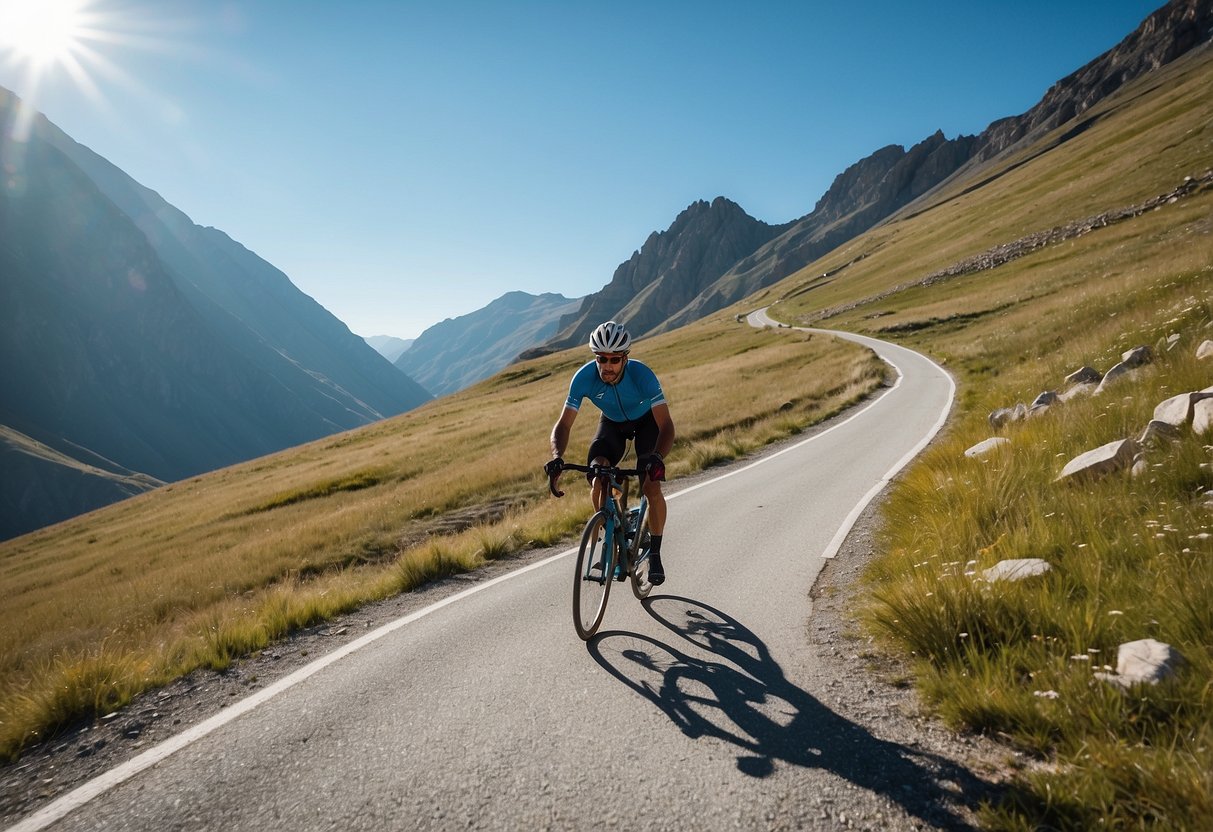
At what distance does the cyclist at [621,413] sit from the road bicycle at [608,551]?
0.47 ft

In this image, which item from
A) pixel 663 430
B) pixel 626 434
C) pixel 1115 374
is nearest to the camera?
pixel 663 430

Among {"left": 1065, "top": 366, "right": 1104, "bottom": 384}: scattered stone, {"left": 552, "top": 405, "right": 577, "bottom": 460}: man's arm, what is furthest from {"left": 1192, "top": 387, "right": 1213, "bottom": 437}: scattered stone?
{"left": 552, "top": 405, "right": 577, "bottom": 460}: man's arm

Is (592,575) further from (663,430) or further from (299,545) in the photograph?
(299,545)

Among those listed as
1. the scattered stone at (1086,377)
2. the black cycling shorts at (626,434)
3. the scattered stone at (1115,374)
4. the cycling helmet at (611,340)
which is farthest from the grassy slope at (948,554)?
the cycling helmet at (611,340)

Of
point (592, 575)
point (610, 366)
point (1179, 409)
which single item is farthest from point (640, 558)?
point (1179, 409)

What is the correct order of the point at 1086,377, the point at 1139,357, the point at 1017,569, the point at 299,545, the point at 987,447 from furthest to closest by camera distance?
the point at 299,545, the point at 1086,377, the point at 1139,357, the point at 987,447, the point at 1017,569

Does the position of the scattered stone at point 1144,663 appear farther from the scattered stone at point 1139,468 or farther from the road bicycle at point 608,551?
the road bicycle at point 608,551

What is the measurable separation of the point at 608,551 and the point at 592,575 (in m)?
0.27

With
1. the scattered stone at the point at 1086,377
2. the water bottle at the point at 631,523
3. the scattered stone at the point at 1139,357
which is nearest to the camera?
the water bottle at the point at 631,523

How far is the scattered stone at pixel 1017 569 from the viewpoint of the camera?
3863mm

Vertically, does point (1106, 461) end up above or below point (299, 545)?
below

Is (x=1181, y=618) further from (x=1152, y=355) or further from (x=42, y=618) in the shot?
(x=42, y=618)

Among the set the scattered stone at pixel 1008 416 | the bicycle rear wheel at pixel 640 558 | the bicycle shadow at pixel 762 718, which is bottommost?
the scattered stone at pixel 1008 416

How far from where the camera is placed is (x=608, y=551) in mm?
5355
